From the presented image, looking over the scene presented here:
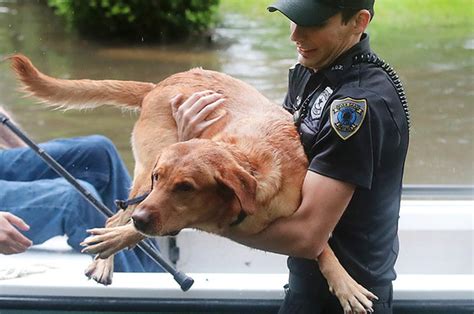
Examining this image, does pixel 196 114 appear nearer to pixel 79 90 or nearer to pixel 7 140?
pixel 79 90

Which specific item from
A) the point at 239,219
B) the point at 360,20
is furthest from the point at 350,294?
the point at 360,20

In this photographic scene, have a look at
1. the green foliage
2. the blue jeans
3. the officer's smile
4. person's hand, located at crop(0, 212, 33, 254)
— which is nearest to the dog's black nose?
the officer's smile

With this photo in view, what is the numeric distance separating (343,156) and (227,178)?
27cm

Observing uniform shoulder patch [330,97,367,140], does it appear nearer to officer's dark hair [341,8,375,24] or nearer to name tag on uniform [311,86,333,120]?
name tag on uniform [311,86,333,120]

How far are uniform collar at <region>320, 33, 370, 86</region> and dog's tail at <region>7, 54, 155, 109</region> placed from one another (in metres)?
0.83

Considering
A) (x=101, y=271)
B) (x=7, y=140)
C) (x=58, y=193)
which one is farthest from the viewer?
(x=7, y=140)

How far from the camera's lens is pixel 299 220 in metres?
2.03

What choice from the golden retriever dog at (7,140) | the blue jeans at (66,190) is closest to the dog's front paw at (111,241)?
the blue jeans at (66,190)

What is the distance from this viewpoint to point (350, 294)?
6.81 feet

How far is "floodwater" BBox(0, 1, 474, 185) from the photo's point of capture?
5.34 meters

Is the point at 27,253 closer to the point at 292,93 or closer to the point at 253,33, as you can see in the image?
the point at 292,93

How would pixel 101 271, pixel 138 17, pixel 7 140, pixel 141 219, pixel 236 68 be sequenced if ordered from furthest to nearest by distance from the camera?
1. pixel 236 68
2. pixel 138 17
3. pixel 7 140
4. pixel 101 271
5. pixel 141 219

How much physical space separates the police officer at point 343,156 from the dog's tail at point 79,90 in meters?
0.73

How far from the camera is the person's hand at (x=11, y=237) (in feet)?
9.35
